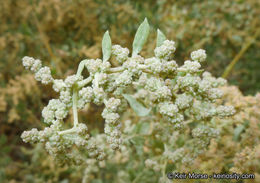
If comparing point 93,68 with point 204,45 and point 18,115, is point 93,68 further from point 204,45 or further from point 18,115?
point 204,45

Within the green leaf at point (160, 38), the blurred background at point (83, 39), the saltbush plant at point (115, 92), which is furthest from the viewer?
the blurred background at point (83, 39)

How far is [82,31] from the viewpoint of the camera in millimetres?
2199

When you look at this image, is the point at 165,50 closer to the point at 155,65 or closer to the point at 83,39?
the point at 155,65

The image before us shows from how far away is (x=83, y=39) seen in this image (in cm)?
227

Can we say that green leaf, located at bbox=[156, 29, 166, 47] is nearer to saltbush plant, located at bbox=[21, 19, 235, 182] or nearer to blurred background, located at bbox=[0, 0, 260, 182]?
saltbush plant, located at bbox=[21, 19, 235, 182]

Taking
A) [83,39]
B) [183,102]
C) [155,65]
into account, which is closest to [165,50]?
[155,65]

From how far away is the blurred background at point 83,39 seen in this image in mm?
1956

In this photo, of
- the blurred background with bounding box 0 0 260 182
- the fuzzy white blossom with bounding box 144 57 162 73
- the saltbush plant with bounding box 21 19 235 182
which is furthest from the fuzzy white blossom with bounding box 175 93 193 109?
the blurred background with bounding box 0 0 260 182

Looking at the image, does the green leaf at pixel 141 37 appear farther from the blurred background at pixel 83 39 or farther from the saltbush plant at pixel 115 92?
the blurred background at pixel 83 39

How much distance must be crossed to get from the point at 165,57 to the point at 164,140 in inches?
18.4

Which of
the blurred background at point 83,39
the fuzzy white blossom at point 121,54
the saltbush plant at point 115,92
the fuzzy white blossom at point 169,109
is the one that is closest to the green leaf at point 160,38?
the saltbush plant at point 115,92

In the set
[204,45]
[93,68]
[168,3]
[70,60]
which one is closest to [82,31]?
[70,60]

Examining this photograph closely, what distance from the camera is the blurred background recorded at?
1.96 m

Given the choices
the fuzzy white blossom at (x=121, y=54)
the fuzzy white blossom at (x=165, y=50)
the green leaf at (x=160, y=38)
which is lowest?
the fuzzy white blossom at (x=165, y=50)
